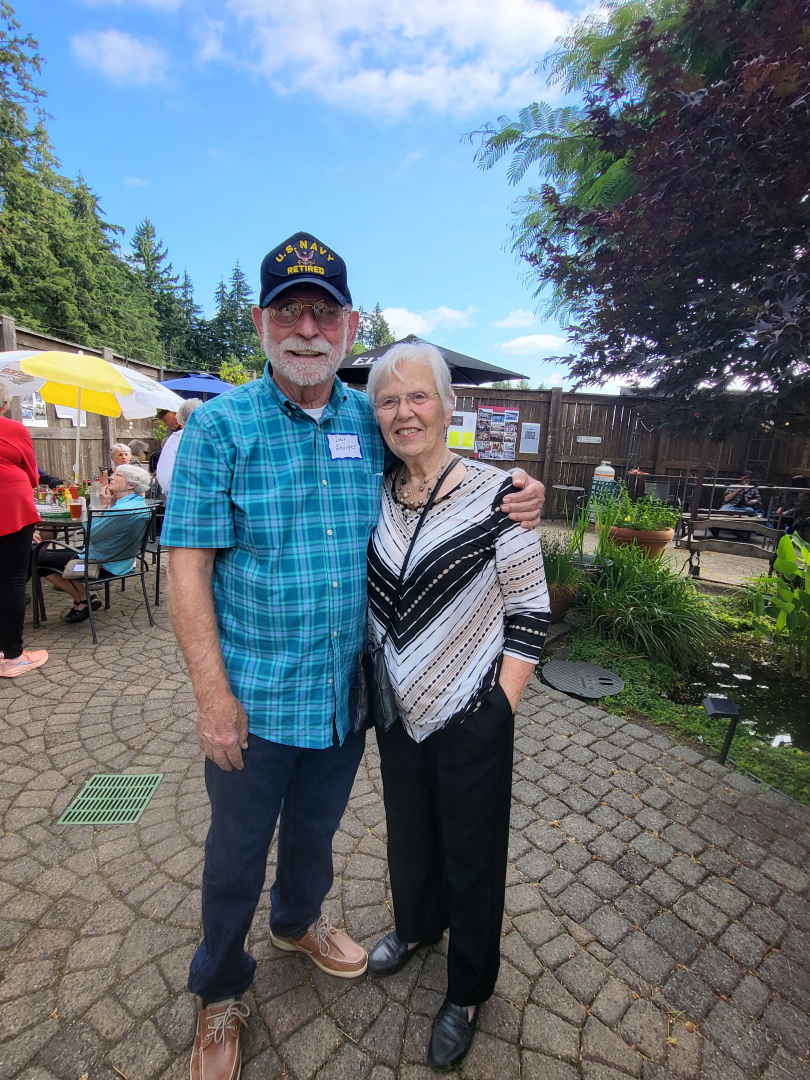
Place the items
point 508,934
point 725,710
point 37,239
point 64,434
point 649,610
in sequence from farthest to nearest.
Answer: point 37,239, point 64,434, point 649,610, point 725,710, point 508,934

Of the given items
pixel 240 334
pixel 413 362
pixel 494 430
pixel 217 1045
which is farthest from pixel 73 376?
pixel 240 334

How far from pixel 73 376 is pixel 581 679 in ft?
18.8

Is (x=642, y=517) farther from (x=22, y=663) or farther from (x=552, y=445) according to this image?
(x=22, y=663)

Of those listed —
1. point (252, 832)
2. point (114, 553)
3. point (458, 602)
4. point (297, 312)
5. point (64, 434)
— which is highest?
point (297, 312)

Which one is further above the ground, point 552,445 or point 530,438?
point 530,438

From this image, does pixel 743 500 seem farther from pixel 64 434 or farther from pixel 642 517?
pixel 64 434

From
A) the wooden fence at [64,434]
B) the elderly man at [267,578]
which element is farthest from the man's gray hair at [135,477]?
the elderly man at [267,578]

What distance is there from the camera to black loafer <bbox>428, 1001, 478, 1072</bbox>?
152cm

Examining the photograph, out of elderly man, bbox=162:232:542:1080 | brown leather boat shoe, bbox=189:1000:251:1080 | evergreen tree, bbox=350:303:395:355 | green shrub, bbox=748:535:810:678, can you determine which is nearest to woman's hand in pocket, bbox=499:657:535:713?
elderly man, bbox=162:232:542:1080

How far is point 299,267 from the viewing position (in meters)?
1.40

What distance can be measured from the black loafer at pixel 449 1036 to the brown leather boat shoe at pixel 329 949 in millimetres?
324

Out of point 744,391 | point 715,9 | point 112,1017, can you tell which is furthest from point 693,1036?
point 715,9

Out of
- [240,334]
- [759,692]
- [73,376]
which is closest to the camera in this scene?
[759,692]

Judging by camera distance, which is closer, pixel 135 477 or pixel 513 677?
pixel 513 677
